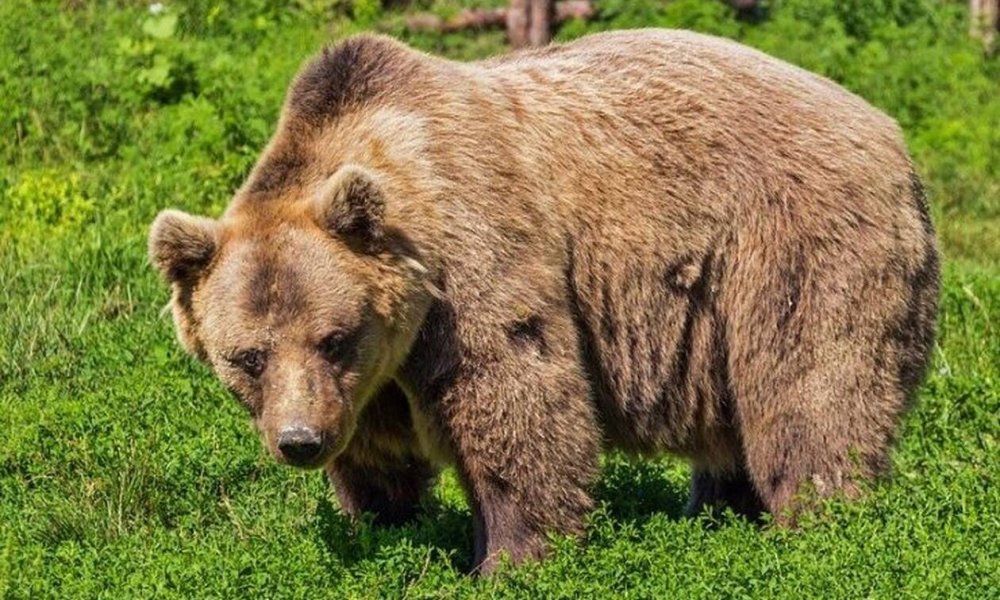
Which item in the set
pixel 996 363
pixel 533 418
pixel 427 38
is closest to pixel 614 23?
pixel 427 38

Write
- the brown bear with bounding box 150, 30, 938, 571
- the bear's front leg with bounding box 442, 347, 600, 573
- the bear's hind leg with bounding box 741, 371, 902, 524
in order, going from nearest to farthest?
the brown bear with bounding box 150, 30, 938, 571, the bear's front leg with bounding box 442, 347, 600, 573, the bear's hind leg with bounding box 741, 371, 902, 524

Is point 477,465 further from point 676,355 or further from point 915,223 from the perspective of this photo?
point 915,223

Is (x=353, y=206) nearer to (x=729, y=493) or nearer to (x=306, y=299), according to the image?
(x=306, y=299)

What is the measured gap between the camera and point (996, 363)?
960 cm

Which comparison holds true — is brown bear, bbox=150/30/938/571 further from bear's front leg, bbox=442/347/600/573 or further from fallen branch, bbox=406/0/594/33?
fallen branch, bbox=406/0/594/33

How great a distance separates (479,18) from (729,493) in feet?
26.2

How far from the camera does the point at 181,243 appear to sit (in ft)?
21.2

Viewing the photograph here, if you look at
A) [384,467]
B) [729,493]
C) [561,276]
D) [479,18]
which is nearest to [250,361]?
[384,467]

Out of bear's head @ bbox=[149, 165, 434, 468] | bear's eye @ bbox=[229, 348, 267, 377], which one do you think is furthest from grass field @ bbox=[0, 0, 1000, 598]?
bear's eye @ bbox=[229, 348, 267, 377]

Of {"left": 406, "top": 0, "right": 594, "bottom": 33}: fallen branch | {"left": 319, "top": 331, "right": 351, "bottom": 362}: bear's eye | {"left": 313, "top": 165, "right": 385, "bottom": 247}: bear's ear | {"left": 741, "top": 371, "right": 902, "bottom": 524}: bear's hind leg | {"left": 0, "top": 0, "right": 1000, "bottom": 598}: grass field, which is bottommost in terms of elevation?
{"left": 406, "top": 0, "right": 594, "bottom": 33}: fallen branch

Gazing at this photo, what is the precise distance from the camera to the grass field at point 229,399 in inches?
258

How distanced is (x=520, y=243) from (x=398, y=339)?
0.54m

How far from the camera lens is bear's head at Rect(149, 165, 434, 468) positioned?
638cm

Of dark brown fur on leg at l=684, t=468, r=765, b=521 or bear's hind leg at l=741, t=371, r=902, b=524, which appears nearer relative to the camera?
bear's hind leg at l=741, t=371, r=902, b=524
